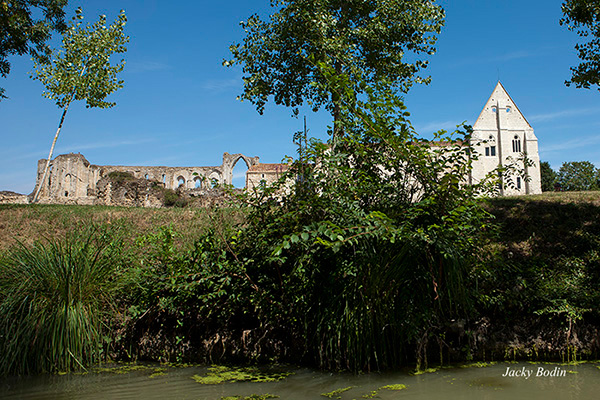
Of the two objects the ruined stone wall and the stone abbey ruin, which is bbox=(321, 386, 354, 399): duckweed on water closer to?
the stone abbey ruin

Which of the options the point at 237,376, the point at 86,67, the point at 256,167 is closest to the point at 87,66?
the point at 86,67

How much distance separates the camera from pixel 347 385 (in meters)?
4.59

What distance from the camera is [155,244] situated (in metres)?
6.65

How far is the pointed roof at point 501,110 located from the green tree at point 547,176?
423 inches

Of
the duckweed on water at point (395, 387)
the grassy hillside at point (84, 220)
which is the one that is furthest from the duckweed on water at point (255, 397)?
the grassy hillside at point (84, 220)

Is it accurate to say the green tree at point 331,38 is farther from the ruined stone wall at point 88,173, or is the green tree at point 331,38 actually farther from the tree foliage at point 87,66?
the ruined stone wall at point 88,173

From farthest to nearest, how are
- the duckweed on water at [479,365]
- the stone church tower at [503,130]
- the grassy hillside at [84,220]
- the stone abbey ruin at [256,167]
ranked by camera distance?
the stone church tower at [503,130] → the stone abbey ruin at [256,167] → the grassy hillside at [84,220] → the duckweed on water at [479,365]

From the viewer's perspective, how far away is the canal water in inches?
169

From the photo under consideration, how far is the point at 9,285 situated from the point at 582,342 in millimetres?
7313

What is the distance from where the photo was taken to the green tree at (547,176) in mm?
55125

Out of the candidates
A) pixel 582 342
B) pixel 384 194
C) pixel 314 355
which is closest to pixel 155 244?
pixel 314 355

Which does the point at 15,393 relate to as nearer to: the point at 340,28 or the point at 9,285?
the point at 9,285

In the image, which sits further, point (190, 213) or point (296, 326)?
point (190, 213)

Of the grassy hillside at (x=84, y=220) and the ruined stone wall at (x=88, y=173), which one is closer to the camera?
the grassy hillside at (x=84, y=220)
